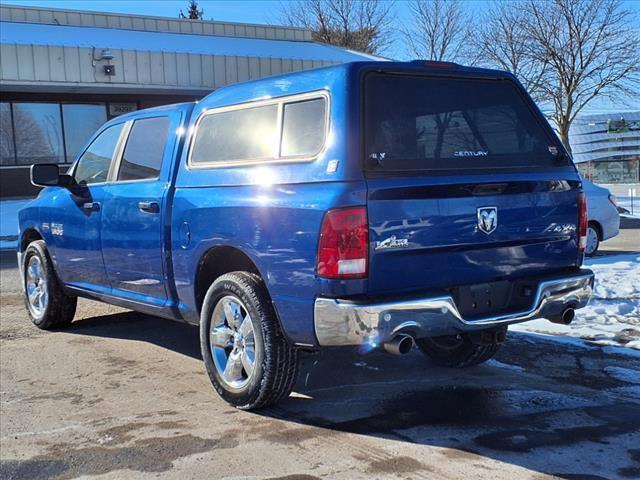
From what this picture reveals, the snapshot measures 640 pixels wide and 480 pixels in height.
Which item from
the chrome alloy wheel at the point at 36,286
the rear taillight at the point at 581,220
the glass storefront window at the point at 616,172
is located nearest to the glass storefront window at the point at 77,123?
the chrome alloy wheel at the point at 36,286

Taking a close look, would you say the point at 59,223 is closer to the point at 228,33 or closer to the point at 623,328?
the point at 623,328

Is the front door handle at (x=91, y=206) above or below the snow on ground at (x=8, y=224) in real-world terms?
above

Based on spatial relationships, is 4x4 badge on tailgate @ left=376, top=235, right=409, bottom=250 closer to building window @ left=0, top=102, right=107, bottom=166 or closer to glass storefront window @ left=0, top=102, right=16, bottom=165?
building window @ left=0, top=102, right=107, bottom=166

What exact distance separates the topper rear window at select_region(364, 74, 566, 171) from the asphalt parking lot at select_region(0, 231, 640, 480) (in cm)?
154

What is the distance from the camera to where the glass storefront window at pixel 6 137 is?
67.6 ft

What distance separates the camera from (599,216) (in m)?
11.4

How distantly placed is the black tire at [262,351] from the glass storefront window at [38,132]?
736 inches

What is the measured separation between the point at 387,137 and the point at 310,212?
642 mm

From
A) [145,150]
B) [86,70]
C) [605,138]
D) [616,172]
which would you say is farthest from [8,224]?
[605,138]

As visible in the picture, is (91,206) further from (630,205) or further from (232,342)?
(630,205)

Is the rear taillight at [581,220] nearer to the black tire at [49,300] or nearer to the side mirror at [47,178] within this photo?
the side mirror at [47,178]

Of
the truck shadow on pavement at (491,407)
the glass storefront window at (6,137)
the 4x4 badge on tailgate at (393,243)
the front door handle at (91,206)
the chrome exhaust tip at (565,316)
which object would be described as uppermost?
the glass storefront window at (6,137)

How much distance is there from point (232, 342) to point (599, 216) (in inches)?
339

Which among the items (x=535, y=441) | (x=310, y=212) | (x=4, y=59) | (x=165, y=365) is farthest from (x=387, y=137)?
(x=4, y=59)
